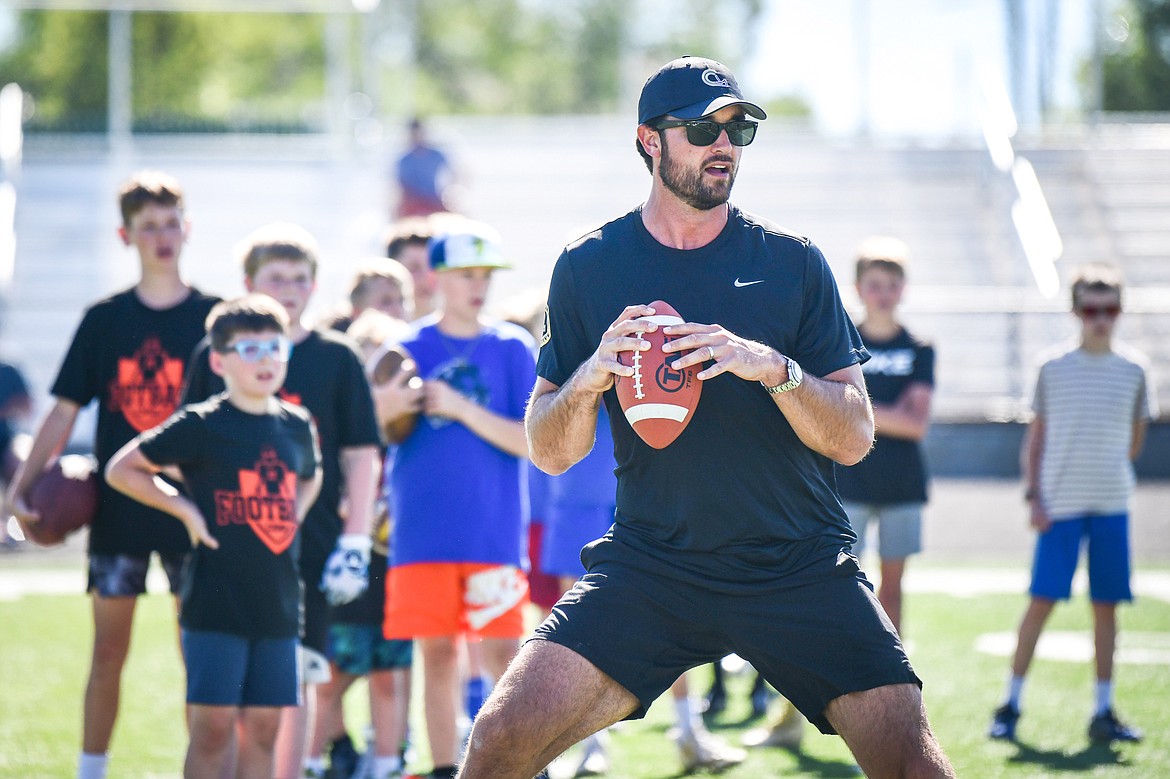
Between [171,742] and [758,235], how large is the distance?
13.5 ft

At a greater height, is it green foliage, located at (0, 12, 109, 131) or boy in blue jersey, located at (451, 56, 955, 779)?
green foliage, located at (0, 12, 109, 131)

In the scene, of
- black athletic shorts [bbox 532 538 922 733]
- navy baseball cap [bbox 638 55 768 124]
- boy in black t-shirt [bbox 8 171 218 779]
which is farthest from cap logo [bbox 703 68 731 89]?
boy in black t-shirt [bbox 8 171 218 779]

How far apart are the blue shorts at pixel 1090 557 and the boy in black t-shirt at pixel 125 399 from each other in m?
4.00

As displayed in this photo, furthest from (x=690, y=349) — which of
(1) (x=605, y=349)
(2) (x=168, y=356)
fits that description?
(2) (x=168, y=356)

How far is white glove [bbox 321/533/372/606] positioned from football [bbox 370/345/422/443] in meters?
0.65

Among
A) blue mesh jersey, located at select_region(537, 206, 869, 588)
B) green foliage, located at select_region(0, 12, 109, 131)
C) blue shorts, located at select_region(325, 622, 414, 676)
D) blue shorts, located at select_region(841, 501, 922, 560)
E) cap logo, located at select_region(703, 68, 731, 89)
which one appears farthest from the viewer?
green foliage, located at select_region(0, 12, 109, 131)

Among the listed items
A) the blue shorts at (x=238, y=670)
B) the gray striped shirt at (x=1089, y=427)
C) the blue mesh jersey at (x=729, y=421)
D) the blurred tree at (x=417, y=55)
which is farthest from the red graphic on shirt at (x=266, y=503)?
the blurred tree at (x=417, y=55)

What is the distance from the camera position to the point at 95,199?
21.7 m

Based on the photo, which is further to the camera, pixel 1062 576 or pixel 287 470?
pixel 1062 576

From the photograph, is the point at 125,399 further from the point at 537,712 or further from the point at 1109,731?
the point at 1109,731

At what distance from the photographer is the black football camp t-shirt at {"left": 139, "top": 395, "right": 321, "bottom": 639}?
4.95 metres

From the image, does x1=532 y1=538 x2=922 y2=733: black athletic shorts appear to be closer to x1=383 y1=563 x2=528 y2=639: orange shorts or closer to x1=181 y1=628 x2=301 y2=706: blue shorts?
x1=181 y1=628 x2=301 y2=706: blue shorts

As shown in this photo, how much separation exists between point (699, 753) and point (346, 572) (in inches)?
74.9

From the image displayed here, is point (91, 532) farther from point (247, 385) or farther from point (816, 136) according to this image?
point (816, 136)
